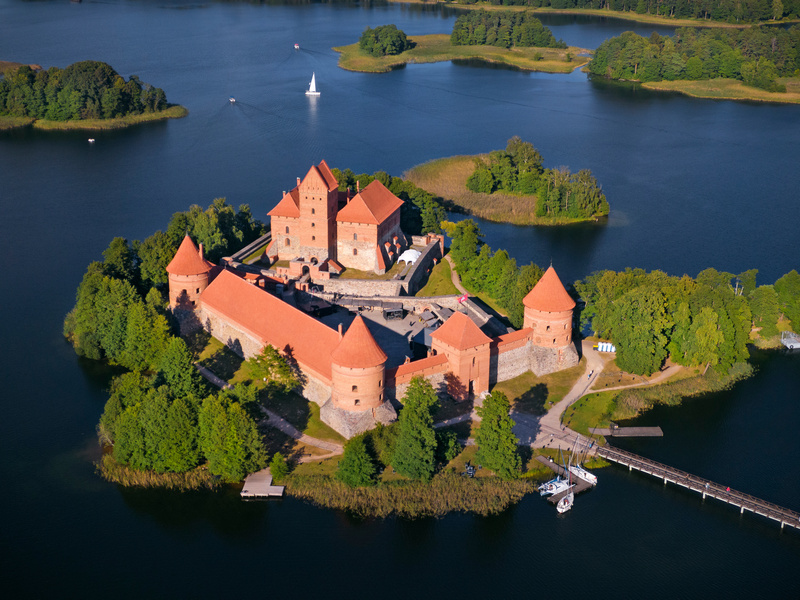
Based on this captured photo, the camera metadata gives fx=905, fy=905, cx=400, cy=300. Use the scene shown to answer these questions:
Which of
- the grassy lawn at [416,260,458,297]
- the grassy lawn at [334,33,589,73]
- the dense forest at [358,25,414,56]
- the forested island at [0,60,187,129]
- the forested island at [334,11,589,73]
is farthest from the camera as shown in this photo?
the dense forest at [358,25,414,56]

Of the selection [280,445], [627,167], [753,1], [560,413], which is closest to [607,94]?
[627,167]

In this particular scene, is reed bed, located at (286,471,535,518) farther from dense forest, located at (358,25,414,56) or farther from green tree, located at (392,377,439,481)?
dense forest, located at (358,25,414,56)

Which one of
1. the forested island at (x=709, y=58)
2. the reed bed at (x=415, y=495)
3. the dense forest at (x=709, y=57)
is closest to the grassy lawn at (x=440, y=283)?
the reed bed at (x=415, y=495)

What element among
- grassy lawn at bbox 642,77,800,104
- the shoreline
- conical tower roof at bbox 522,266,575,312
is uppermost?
grassy lawn at bbox 642,77,800,104

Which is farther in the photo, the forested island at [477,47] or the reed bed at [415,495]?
the forested island at [477,47]

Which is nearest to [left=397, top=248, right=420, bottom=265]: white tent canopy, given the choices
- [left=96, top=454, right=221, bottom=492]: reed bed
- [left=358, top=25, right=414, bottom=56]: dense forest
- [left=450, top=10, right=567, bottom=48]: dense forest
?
[left=96, top=454, right=221, bottom=492]: reed bed

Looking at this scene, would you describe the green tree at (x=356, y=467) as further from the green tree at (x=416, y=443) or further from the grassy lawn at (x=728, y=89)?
the grassy lawn at (x=728, y=89)

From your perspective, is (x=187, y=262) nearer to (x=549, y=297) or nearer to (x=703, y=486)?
(x=549, y=297)
